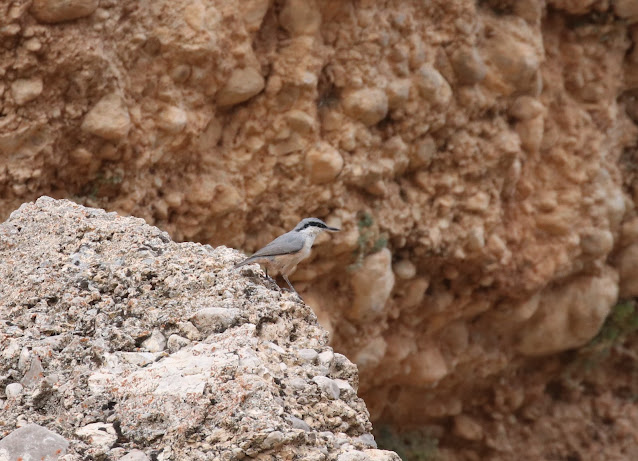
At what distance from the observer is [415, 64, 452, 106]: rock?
787 cm

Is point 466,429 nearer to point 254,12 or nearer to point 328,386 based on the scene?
point 254,12

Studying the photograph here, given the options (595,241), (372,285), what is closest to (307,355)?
(372,285)

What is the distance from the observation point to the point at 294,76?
7.17 metres

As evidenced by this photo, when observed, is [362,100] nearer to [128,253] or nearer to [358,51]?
[358,51]

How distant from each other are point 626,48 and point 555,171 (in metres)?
1.64

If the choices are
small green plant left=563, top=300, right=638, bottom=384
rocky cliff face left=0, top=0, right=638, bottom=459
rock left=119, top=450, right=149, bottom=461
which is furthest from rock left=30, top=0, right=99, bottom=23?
small green plant left=563, top=300, right=638, bottom=384

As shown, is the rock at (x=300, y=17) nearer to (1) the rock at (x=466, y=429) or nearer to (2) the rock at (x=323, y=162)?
(2) the rock at (x=323, y=162)

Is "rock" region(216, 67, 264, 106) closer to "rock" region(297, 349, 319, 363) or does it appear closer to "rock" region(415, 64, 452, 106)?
"rock" region(415, 64, 452, 106)

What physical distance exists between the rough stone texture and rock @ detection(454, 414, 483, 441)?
22.2 ft

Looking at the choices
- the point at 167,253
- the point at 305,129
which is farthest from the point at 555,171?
the point at 167,253

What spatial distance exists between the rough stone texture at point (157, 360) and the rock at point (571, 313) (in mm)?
6303

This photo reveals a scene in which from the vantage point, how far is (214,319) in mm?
3377

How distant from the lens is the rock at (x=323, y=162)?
7.37m

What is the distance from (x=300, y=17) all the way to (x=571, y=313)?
4689 mm
